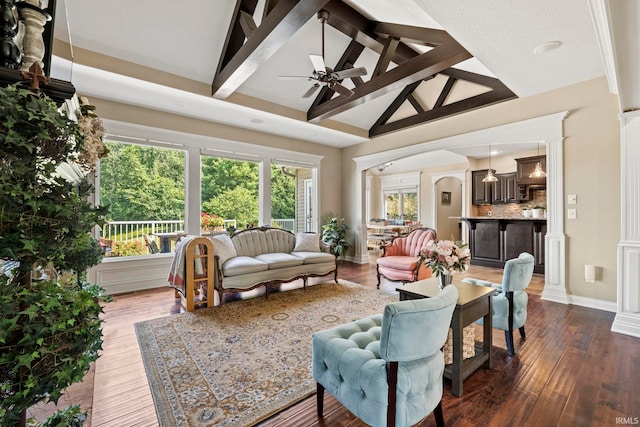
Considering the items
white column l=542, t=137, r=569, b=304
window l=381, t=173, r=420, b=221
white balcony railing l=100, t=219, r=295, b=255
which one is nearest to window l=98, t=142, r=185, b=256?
white balcony railing l=100, t=219, r=295, b=255

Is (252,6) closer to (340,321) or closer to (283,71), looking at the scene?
(283,71)

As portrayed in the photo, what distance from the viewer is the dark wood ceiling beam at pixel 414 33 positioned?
3.52 meters

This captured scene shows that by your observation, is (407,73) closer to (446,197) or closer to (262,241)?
(262,241)

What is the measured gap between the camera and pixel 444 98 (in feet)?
16.6

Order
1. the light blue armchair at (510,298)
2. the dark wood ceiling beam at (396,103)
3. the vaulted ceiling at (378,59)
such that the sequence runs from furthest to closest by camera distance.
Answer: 1. the dark wood ceiling beam at (396,103)
2. the vaulted ceiling at (378,59)
3. the light blue armchair at (510,298)

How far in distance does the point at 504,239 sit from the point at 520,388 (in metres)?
5.03

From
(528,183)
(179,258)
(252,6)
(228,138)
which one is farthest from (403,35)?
(528,183)

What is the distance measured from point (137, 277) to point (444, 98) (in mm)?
6160

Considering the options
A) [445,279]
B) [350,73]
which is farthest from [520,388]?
[350,73]

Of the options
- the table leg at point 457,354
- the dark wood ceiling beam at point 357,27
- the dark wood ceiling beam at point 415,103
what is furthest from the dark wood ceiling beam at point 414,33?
the table leg at point 457,354

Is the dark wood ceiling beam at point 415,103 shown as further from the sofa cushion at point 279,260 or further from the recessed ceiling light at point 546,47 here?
the sofa cushion at point 279,260

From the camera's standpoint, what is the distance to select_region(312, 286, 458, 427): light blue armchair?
1.34 metres

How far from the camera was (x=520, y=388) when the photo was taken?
2.01 metres

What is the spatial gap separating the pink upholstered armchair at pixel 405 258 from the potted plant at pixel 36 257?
12.7 feet
